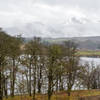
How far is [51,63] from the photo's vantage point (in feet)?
108

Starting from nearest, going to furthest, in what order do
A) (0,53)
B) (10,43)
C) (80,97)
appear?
(0,53) < (10,43) < (80,97)

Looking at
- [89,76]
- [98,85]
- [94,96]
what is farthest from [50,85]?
[98,85]

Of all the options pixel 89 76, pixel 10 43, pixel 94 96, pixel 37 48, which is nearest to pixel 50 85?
pixel 37 48

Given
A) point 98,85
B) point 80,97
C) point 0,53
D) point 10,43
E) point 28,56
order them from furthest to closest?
point 98,85, point 80,97, point 28,56, point 10,43, point 0,53

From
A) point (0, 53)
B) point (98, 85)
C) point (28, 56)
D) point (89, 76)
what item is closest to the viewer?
point (0, 53)

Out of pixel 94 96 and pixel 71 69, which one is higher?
pixel 71 69

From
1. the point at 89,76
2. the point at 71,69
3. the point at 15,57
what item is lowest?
the point at 89,76

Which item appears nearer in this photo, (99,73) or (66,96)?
(66,96)

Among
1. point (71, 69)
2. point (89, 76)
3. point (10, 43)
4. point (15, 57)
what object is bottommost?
point (89, 76)

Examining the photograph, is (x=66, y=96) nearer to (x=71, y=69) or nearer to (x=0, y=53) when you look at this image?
(x=71, y=69)

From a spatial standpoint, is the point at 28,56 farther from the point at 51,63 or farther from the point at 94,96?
the point at 94,96

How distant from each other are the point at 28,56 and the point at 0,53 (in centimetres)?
1178

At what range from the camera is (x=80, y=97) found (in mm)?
43719

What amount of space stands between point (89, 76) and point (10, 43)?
3984cm
